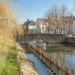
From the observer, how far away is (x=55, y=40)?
251ft

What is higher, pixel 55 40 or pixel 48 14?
pixel 48 14

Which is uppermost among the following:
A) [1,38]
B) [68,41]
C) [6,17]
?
[6,17]

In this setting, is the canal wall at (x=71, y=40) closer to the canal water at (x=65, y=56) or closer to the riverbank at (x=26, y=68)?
the canal water at (x=65, y=56)

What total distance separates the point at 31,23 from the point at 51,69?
3751 inches

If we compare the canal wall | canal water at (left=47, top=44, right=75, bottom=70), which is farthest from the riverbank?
the canal wall

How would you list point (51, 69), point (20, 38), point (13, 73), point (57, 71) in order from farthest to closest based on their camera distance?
point (20, 38) < point (51, 69) < point (57, 71) < point (13, 73)

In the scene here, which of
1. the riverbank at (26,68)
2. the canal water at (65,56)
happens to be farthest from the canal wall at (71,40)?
the riverbank at (26,68)

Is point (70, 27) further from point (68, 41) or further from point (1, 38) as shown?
point (1, 38)

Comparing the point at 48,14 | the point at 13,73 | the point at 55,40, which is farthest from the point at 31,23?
the point at 13,73

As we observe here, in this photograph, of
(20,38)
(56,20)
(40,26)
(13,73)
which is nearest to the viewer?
(13,73)

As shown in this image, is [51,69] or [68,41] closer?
[51,69]

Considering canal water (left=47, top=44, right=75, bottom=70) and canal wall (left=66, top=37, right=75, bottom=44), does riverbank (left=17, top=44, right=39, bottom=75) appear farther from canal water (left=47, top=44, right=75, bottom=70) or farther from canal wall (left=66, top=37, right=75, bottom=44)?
canal wall (left=66, top=37, right=75, bottom=44)

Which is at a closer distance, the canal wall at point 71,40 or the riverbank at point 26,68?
the riverbank at point 26,68

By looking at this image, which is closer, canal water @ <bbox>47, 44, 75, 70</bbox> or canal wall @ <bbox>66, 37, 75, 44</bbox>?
canal water @ <bbox>47, 44, 75, 70</bbox>
